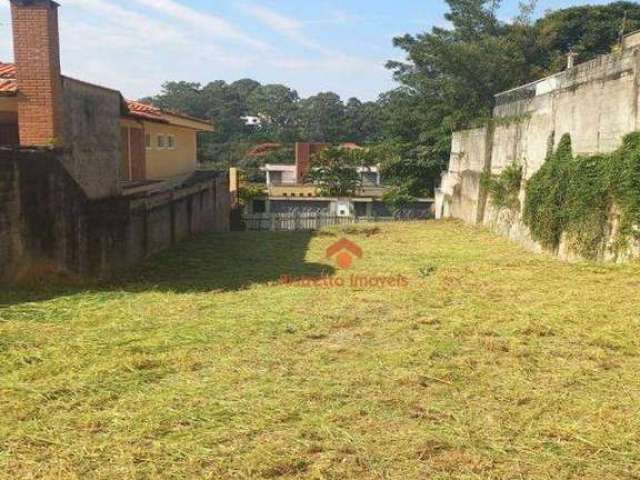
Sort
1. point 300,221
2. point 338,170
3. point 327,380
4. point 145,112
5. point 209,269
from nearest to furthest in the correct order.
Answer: point 327,380
point 209,269
point 145,112
point 300,221
point 338,170

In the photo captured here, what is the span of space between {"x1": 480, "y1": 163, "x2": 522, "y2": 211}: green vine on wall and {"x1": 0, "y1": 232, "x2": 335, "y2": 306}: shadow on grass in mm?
5331

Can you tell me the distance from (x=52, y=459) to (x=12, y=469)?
0.21 m

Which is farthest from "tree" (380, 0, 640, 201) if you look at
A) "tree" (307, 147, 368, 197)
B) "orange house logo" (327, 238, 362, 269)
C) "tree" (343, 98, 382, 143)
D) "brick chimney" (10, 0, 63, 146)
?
"tree" (343, 98, 382, 143)

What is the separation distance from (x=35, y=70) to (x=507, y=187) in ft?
36.7

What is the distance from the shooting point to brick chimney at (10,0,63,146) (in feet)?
26.3

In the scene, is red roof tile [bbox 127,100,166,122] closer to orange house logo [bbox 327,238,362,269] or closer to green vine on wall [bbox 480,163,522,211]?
orange house logo [bbox 327,238,362,269]

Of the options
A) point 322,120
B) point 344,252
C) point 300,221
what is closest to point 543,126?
point 344,252

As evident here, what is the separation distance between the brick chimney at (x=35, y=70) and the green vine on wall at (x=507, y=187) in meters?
10.5

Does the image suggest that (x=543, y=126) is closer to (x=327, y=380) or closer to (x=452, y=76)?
(x=327, y=380)

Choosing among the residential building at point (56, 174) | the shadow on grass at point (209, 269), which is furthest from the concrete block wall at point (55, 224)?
the shadow on grass at point (209, 269)

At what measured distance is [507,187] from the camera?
1456 cm

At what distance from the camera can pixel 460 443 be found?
3.46 m

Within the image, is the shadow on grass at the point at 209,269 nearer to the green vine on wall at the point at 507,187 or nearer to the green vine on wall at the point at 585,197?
the green vine on wall at the point at 585,197

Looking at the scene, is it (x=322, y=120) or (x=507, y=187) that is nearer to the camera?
(x=507, y=187)
